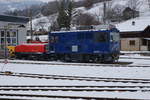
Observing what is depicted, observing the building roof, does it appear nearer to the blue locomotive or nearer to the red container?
the red container

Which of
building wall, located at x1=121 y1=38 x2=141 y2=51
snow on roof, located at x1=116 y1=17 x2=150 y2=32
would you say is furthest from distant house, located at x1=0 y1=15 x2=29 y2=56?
snow on roof, located at x1=116 y1=17 x2=150 y2=32

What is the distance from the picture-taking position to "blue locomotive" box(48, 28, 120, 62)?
2456 cm

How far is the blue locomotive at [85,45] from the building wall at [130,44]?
27155 millimetres

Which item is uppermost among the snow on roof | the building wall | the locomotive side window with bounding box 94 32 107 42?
the snow on roof

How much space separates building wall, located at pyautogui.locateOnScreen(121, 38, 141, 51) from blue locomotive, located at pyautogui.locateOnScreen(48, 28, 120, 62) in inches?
1069

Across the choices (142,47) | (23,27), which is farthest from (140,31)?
(23,27)

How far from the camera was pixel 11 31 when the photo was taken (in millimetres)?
36094

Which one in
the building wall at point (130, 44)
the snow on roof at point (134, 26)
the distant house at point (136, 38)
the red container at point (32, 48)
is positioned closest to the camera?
the red container at point (32, 48)

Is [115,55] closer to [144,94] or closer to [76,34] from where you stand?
[76,34]

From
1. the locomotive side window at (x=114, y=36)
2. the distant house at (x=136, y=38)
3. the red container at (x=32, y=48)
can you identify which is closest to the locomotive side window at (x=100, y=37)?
the locomotive side window at (x=114, y=36)

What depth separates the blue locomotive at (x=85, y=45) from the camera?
2456 centimetres

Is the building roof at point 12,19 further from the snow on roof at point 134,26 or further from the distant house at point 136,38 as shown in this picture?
the snow on roof at point 134,26

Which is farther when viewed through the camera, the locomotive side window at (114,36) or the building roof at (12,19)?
the building roof at (12,19)

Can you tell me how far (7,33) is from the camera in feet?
116
